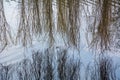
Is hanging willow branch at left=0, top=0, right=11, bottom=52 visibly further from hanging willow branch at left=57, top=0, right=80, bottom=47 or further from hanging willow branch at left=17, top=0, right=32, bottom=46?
hanging willow branch at left=57, top=0, right=80, bottom=47

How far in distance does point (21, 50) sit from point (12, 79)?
1.45 ft

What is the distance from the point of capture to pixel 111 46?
4.00m

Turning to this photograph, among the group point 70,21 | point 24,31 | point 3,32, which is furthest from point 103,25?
point 3,32

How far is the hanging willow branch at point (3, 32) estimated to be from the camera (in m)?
3.96

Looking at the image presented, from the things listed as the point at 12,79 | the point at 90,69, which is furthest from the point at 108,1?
the point at 12,79

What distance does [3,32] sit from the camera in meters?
3.98

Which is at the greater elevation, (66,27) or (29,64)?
(66,27)

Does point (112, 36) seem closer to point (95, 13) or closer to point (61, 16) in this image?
point (95, 13)

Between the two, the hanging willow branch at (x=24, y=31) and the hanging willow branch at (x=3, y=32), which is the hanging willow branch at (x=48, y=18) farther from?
the hanging willow branch at (x=3, y=32)

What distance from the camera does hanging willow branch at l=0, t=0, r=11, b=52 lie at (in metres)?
3.96

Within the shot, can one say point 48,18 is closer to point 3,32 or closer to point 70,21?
point 70,21

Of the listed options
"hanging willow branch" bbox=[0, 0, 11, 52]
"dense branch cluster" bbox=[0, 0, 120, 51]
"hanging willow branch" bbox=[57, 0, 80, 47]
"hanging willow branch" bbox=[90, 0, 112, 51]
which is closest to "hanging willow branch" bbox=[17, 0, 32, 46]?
"dense branch cluster" bbox=[0, 0, 120, 51]

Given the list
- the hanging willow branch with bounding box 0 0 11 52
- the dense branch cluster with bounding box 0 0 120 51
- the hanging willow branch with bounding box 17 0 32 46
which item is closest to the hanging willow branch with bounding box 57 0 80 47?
the dense branch cluster with bounding box 0 0 120 51

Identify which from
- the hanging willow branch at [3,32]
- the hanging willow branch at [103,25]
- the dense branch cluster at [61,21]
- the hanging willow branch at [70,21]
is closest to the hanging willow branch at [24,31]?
the dense branch cluster at [61,21]
